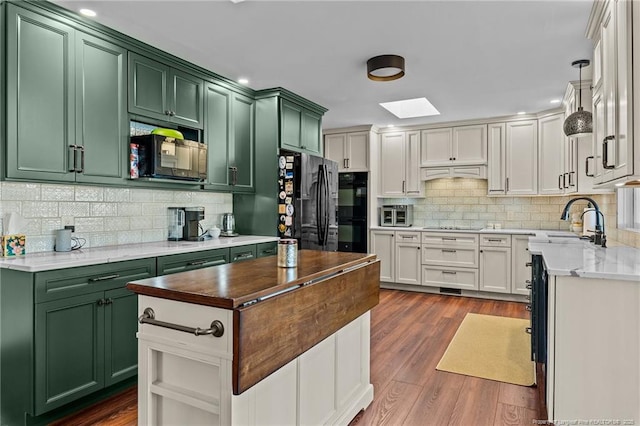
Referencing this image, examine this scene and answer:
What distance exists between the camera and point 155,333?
4.88 feet

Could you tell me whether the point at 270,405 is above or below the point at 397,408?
above

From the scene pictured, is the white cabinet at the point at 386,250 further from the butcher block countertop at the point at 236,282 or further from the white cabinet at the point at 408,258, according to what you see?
the butcher block countertop at the point at 236,282

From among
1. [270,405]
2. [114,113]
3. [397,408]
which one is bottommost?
[397,408]

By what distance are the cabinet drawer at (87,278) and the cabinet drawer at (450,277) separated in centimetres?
387

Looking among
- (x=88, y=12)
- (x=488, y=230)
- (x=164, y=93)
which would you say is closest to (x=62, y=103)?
(x=88, y=12)

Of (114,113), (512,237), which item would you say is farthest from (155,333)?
(512,237)

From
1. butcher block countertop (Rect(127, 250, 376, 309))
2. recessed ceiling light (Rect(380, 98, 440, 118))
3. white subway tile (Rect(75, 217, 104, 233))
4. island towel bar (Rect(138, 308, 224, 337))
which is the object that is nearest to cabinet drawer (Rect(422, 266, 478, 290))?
recessed ceiling light (Rect(380, 98, 440, 118))

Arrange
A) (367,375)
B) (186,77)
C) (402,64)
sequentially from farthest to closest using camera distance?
(186,77) → (402,64) → (367,375)

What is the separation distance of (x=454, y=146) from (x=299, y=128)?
2.37 meters

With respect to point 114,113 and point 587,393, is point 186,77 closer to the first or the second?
point 114,113

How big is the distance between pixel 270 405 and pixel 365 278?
915mm

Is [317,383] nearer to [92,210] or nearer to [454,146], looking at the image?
[92,210]

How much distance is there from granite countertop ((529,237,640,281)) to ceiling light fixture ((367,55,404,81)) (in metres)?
1.71

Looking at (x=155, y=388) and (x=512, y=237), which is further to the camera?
(x=512, y=237)
